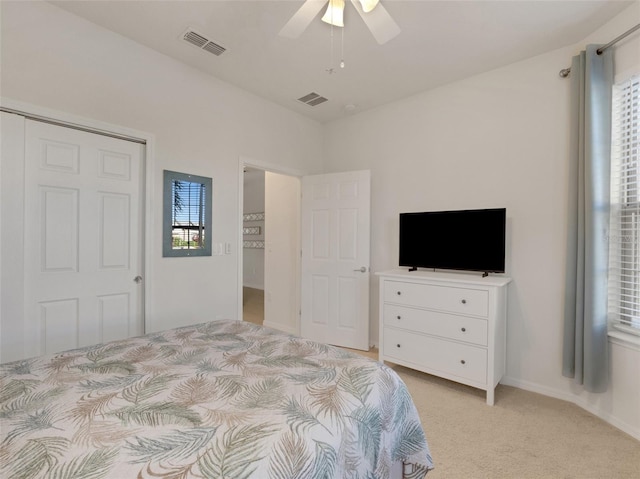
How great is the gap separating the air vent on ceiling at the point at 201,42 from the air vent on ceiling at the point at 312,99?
102 centimetres

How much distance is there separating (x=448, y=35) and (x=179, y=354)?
2742mm

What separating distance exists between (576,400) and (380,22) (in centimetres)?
300

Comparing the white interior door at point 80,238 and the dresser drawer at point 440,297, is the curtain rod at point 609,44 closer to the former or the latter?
the dresser drawer at point 440,297

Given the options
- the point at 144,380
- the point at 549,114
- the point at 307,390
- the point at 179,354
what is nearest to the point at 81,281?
the point at 179,354

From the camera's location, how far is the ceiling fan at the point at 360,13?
1.69 metres

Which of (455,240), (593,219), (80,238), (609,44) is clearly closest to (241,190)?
(80,238)

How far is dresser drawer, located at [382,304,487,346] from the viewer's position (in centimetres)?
241

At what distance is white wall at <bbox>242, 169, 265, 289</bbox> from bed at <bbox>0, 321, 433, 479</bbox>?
560 centimetres

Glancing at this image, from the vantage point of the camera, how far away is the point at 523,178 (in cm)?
260

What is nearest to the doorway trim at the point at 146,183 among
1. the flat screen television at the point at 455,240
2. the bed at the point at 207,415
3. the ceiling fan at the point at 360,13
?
the bed at the point at 207,415

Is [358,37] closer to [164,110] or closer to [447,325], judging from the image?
[164,110]

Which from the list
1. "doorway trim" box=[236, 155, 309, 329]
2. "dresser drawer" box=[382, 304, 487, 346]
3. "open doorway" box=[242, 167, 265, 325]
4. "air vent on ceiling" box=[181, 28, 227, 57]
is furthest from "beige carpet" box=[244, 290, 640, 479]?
"open doorway" box=[242, 167, 265, 325]

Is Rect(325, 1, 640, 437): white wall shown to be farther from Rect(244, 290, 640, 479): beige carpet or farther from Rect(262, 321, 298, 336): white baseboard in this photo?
Rect(262, 321, 298, 336): white baseboard

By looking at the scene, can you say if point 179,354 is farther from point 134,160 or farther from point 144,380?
point 134,160
